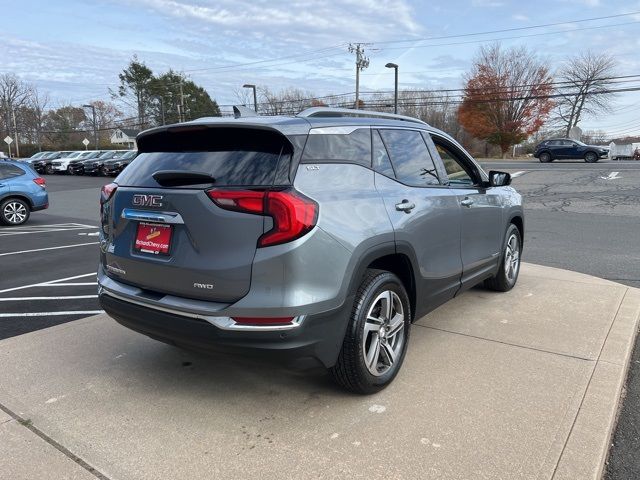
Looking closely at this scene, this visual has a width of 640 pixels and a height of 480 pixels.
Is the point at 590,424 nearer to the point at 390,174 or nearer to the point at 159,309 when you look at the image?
the point at 390,174

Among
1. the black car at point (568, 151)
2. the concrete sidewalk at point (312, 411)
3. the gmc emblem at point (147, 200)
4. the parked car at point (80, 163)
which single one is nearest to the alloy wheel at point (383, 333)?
the concrete sidewalk at point (312, 411)

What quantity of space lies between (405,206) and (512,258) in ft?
9.06

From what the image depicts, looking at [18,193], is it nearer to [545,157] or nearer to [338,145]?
[338,145]

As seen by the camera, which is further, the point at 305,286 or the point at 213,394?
the point at 213,394

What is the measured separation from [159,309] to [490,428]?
2.04 metres

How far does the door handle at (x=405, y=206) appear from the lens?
11.3ft

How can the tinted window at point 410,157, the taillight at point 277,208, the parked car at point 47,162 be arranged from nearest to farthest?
the taillight at point 277,208
the tinted window at point 410,157
the parked car at point 47,162

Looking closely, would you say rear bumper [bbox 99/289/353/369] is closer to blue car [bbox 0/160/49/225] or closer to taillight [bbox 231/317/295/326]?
taillight [bbox 231/317/295/326]

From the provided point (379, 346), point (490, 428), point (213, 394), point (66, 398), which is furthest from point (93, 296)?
point (490, 428)

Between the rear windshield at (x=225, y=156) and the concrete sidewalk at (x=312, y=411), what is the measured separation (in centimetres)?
111

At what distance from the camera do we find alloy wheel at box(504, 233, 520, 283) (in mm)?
5548

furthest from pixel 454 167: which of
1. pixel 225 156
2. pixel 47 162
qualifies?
pixel 47 162

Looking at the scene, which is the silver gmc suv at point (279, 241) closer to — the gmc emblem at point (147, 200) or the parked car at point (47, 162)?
the gmc emblem at point (147, 200)

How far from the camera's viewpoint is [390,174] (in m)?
3.54
